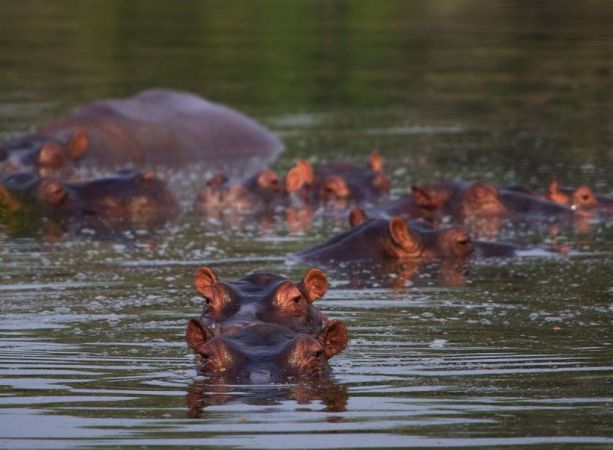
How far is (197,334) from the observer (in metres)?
6.78

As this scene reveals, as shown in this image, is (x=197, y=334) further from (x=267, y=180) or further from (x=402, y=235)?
(x=267, y=180)

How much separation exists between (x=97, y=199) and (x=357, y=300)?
4199 mm

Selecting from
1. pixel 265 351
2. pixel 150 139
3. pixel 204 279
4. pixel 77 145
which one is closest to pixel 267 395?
pixel 265 351

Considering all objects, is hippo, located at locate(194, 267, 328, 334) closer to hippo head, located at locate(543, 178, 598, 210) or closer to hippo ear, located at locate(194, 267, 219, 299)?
hippo ear, located at locate(194, 267, 219, 299)

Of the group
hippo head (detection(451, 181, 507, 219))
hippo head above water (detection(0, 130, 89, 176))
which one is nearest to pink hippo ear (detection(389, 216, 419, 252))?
hippo head (detection(451, 181, 507, 219))

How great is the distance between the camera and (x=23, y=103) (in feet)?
67.1

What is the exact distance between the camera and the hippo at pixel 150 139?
15461mm

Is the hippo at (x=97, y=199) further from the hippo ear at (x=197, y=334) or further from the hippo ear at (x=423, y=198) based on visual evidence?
the hippo ear at (x=197, y=334)

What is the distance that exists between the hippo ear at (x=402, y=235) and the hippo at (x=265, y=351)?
10.6ft

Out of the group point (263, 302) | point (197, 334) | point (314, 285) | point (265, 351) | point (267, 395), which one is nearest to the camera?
point (267, 395)

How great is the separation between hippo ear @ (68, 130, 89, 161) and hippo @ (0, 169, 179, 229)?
241 cm

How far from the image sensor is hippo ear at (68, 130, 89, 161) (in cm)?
1544

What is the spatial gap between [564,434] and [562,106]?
1404 cm

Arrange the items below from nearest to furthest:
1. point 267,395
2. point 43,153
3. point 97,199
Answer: point 267,395 < point 97,199 < point 43,153
